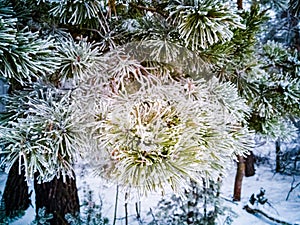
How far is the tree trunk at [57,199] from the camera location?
1.08 m

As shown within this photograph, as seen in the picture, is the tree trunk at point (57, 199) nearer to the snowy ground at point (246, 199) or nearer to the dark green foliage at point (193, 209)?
the snowy ground at point (246, 199)

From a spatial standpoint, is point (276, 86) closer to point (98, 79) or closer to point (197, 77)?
point (197, 77)

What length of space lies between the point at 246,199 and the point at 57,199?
4.43ft

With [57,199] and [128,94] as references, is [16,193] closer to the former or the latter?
[57,199]

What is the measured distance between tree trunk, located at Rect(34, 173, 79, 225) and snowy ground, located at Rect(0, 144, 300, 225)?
9 centimetres

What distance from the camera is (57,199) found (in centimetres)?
110

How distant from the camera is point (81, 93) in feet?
1.33

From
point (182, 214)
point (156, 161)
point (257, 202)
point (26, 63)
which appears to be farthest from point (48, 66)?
point (257, 202)

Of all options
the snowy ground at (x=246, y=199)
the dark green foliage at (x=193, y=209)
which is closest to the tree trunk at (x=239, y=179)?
the snowy ground at (x=246, y=199)

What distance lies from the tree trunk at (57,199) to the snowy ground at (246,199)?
88mm

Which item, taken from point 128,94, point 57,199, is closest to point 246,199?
point 57,199

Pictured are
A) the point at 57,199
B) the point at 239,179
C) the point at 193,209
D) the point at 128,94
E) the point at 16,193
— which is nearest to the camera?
the point at 128,94

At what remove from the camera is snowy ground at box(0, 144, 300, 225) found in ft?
4.99

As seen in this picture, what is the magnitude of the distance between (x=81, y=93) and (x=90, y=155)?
8 cm
